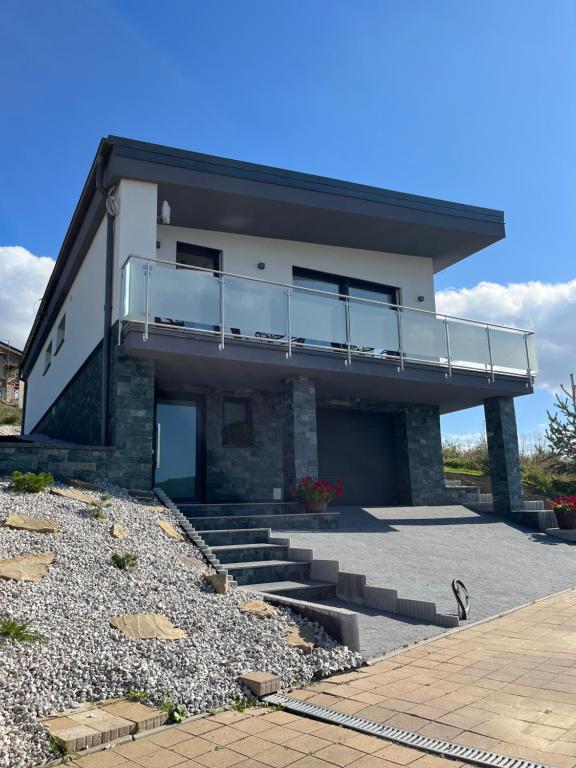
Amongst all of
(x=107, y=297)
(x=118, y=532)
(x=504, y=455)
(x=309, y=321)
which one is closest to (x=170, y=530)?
(x=118, y=532)

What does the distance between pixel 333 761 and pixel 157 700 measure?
4.28 ft

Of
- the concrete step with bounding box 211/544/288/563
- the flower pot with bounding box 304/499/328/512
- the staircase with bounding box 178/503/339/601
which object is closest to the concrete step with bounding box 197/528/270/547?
the staircase with bounding box 178/503/339/601

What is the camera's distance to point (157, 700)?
3.79 meters

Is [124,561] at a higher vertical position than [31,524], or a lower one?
lower

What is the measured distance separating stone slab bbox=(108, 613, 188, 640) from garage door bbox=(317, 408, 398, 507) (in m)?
8.39

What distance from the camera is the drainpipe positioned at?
31.3 ft

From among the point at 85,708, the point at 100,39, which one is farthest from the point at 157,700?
the point at 100,39

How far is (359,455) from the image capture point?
44.4 ft

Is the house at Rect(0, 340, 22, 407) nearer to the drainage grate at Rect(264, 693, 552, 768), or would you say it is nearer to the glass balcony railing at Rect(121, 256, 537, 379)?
the glass balcony railing at Rect(121, 256, 537, 379)

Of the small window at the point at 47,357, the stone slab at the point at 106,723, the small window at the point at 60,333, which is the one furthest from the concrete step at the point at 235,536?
the small window at the point at 47,357

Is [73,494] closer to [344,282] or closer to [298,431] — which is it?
[298,431]

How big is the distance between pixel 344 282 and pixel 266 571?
8193 millimetres

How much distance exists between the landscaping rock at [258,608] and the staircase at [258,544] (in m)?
0.85

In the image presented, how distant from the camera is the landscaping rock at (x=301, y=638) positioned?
4848 millimetres
